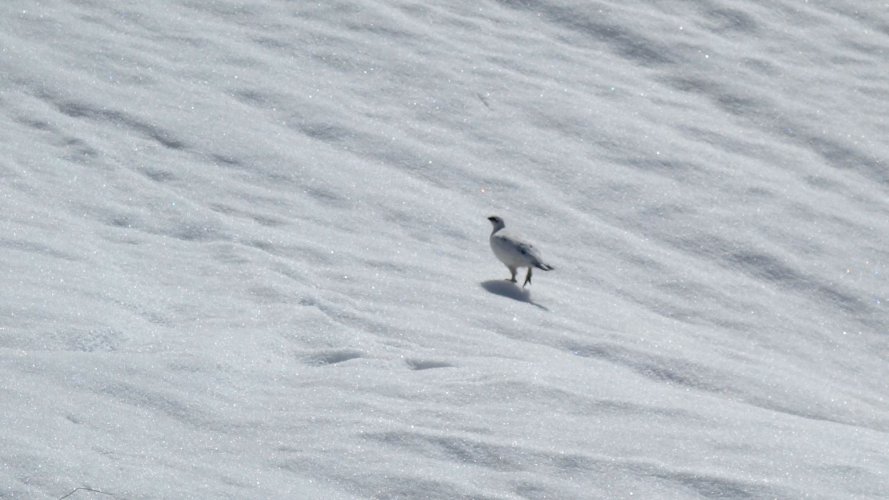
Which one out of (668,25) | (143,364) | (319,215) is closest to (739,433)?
(143,364)

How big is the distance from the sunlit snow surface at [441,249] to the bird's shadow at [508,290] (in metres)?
0.03

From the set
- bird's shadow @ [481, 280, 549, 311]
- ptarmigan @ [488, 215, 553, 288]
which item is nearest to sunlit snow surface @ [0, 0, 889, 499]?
bird's shadow @ [481, 280, 549, 311]

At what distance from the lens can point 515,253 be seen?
7.75m

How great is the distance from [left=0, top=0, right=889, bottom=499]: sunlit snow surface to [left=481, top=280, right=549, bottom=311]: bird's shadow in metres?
0.03

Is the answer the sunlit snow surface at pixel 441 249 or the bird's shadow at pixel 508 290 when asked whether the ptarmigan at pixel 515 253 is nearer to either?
the bird's shadow at pixel 508 290

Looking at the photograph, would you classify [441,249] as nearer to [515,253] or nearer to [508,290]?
[515,253]

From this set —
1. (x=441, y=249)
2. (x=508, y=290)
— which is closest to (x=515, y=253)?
(x=508, y=290)

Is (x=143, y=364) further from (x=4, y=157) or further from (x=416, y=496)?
(x=4, y=157)

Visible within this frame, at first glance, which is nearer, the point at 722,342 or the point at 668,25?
the point at 722,342

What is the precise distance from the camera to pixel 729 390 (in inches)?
256

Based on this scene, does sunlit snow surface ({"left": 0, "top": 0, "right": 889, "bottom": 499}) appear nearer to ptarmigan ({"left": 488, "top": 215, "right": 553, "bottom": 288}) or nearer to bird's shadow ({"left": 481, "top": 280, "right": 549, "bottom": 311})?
bird's shadow ({"left": 481, "top": 280, "right": 549, "bottom": 311})

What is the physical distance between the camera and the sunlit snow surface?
4.80 meters

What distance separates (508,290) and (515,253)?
269 millimetres

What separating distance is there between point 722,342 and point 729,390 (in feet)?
4.52
